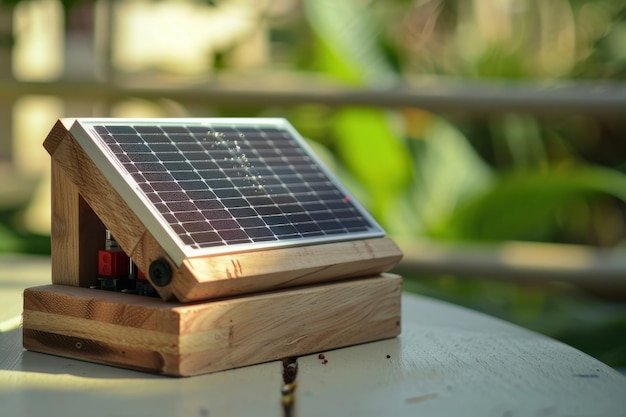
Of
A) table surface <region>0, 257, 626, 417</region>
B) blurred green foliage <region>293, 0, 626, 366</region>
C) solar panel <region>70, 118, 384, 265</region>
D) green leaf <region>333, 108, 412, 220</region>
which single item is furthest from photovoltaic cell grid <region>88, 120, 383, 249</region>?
green leaf <region>333, 108, 412, 220</region>

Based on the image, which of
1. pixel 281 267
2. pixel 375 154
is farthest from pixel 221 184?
pixel 375 154

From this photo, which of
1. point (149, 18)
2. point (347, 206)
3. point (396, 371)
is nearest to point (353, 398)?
point (396, 371)

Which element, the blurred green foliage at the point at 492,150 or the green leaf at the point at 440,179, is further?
the green leaf at the point at 440,179

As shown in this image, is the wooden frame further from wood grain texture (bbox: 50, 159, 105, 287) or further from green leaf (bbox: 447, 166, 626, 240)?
green leaf (bbox: 447, 166, 626, 240)

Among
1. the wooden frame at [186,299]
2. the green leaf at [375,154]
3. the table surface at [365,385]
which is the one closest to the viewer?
the table surface at [365,385]

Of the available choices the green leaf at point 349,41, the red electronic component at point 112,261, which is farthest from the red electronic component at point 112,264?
the green leaf at point 349,41

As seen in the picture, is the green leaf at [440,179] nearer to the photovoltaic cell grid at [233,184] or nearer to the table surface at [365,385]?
the photovoltaic cell grid at [233,184]

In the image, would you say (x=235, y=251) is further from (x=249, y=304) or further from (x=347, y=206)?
(x=347, y=206)

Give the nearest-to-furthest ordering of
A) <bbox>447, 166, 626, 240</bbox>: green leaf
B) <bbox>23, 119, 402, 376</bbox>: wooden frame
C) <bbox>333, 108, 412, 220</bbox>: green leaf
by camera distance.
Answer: <bbox>23, 119, 402, 376</bbox>: wooden frame
<bbox>447, 166, 626, 240</bbox>: green leaf
<bbox>333, 108, 412, 220</bbox>: green leaf

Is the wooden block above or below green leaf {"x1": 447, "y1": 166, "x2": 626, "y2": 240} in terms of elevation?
below

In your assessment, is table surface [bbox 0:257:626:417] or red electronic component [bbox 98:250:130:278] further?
red electronic component [bbox 98:250:130:278]
